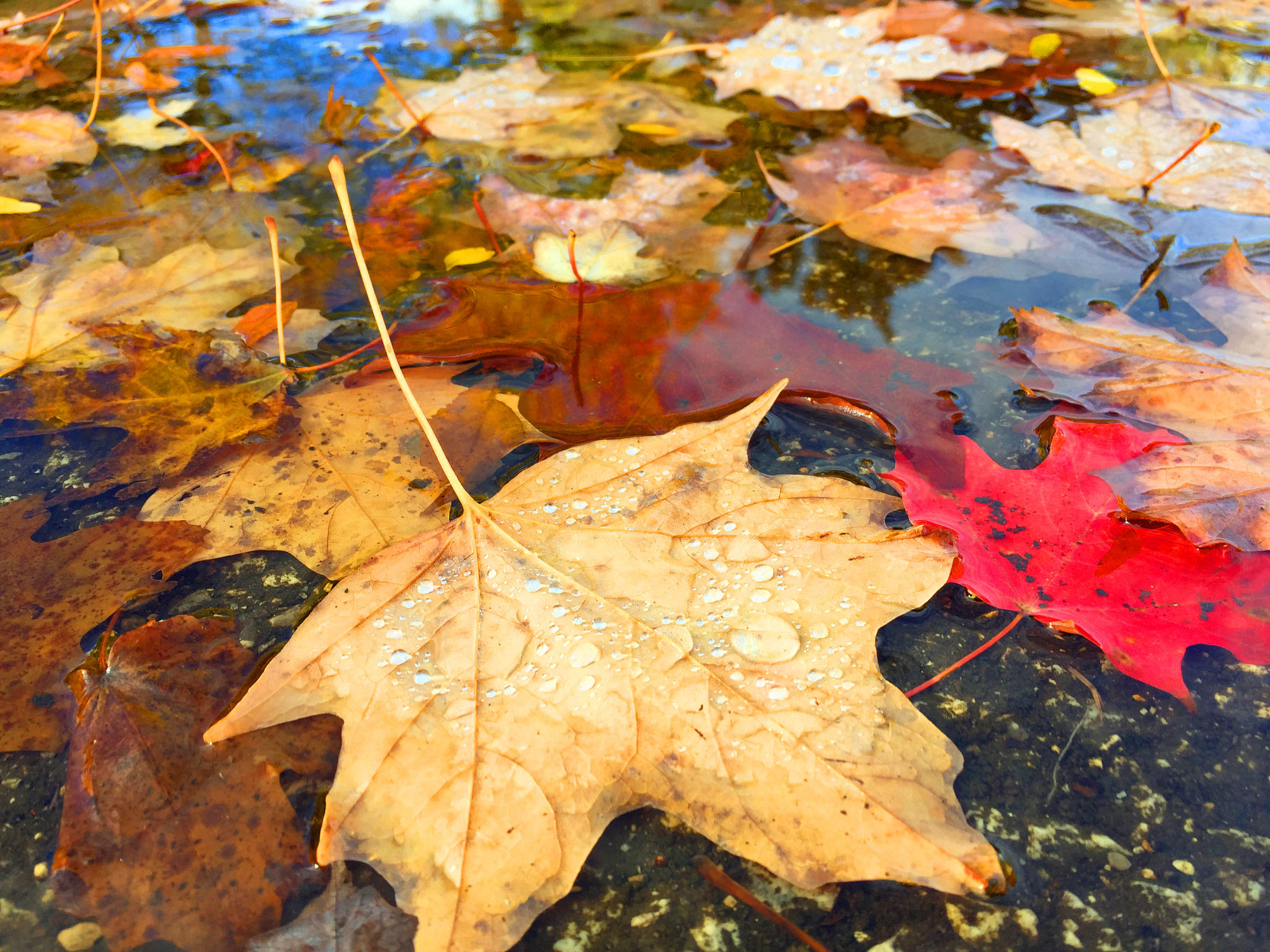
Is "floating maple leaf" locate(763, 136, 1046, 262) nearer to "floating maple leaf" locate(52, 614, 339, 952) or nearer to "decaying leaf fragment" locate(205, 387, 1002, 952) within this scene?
"decaying leaf fragment" locate(205, 387, 1002, 952)

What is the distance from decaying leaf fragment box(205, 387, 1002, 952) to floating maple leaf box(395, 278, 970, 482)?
9.9 inches

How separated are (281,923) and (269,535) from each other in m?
0.57

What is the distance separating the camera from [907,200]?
188 centimetres

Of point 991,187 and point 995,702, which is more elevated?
point 991,187

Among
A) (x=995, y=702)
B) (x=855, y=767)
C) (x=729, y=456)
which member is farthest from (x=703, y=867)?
(x=729, y=456)

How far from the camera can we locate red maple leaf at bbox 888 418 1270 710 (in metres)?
1.05

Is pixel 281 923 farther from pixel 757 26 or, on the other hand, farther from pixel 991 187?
pixel 757 26

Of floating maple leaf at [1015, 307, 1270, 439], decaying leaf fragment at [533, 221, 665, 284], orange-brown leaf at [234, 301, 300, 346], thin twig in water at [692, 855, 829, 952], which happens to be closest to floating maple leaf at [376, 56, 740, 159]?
decaying leaf fragment at [533, 221, 665, 284]

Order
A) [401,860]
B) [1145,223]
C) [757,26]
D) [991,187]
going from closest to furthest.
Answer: [401,860]
[1145,223]
[991,187]
[757,26]

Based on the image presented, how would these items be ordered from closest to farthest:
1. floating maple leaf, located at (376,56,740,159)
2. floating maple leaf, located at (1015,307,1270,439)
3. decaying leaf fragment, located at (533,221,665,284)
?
floating maple leaf, located at (1015,307,1270,439), decaying leaf fragment, located at (533,221,665,284), floating maple leaf, located at (376,56,740,159)

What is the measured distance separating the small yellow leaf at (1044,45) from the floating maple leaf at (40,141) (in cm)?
309

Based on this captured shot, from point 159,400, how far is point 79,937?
875 millimetres

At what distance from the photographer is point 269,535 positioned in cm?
120

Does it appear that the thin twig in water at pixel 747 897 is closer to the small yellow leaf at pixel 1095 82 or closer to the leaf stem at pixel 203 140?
the leaf stem at pixel 203 140
